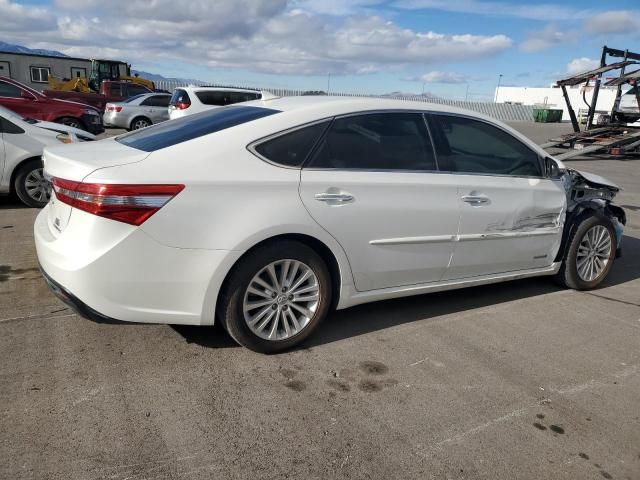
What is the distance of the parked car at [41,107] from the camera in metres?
12.0

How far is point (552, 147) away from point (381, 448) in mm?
17091

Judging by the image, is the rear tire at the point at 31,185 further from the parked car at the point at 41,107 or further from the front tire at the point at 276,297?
the parked car at the point at 41,107

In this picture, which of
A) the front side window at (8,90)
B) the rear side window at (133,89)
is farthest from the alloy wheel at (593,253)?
the rear side window at (133,89)

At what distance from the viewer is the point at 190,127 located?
3.54 meters

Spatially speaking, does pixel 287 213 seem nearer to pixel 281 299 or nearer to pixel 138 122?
pixel 281 299

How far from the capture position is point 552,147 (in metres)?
17.5

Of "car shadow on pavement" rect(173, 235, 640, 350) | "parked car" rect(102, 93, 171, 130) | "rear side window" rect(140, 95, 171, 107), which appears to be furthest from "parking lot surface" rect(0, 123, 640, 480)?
"rear side window" rect(140, 95, 171, 107)

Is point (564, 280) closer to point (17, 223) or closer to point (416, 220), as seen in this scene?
point (416, 220)

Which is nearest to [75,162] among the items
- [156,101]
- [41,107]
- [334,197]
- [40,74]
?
[334,197]

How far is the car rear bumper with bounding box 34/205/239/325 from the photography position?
2873 mm

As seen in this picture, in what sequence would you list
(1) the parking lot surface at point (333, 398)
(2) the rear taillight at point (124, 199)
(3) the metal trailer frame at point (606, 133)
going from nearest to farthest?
1. (1) the parking lot surface at point (333, 398)
2. (2) the rear taillight at point (124, 199)
3. (3) the metal trailer frame at point (606, 133)

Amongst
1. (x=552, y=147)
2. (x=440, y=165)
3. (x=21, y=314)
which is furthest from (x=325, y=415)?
(x=552, y=147)

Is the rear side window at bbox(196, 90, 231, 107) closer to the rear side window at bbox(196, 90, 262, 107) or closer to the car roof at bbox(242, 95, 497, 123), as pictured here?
the rear side window at bbox(196, 90, 262, 107)

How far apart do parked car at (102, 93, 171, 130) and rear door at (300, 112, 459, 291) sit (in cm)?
1680
